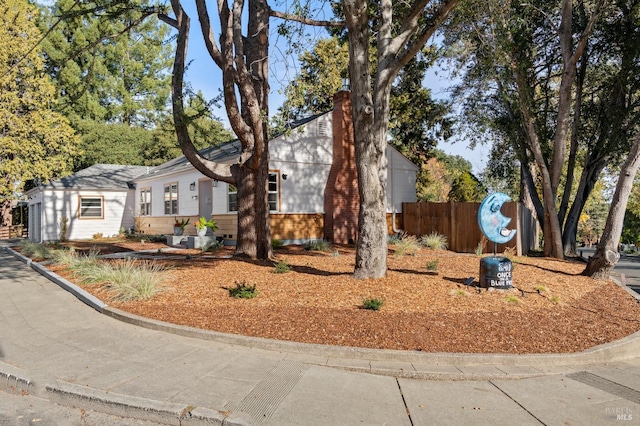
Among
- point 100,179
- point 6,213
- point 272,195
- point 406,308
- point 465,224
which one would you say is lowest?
point 406,308

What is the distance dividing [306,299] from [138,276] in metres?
3.32

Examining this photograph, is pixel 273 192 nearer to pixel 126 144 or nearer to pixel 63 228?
pixel 63 228

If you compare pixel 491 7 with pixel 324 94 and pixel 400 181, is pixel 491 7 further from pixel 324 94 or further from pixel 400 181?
pixel 324 94

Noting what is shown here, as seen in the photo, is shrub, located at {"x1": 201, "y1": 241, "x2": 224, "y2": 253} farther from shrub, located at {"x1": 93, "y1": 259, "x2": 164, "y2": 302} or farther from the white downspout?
the white downspout

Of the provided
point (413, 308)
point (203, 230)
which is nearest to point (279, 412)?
point (413, 308)

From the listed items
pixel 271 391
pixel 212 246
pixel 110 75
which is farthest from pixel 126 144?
pixel 271 391

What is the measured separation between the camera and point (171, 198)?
2211 cm

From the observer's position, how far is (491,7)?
10992 millimetres

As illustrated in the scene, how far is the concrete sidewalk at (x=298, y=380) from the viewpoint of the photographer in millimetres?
3748

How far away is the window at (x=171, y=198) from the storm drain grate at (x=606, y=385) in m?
20.1

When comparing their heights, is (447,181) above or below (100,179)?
above

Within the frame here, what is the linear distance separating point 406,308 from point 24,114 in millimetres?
28063

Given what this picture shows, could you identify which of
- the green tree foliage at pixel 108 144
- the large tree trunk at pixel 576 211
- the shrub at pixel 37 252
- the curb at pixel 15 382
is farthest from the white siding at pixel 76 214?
the large tree trunk at pixel 576 211

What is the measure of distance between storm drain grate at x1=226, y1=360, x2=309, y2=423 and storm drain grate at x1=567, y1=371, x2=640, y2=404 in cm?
308
